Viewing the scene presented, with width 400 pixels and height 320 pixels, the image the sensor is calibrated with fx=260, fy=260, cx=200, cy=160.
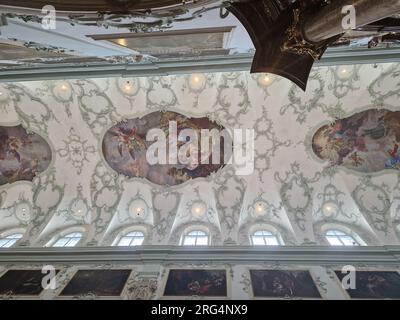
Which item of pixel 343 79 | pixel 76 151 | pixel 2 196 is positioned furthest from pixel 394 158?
pixel 2 196

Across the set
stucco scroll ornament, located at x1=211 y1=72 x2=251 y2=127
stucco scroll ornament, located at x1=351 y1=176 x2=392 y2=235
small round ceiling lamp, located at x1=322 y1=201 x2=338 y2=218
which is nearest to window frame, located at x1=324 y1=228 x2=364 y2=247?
small round ceiling lamp, located at x1=322 y1=201 x2=338 y2=218

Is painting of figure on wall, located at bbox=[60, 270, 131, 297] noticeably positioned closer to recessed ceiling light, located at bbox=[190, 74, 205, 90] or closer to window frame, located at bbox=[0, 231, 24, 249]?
window frame, located at bbox=[0, 231, 24, 249]

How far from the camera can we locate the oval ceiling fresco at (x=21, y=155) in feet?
42.9

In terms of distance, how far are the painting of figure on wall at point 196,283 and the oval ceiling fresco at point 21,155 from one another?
9373 mm

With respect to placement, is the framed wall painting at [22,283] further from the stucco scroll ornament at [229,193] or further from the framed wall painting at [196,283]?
the stucco scroll ornament at [229,193]

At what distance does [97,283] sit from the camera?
8.60 meters

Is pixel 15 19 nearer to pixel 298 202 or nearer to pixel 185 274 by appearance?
pixel 185 274

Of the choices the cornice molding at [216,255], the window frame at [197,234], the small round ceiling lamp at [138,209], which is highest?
the small round ceiling lamp at [138,209]

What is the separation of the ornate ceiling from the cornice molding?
4.76 ft

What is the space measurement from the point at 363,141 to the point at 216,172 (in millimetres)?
6981

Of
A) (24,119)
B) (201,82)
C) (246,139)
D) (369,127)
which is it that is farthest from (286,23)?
(24,119)

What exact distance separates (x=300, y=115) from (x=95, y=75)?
9.18 metres

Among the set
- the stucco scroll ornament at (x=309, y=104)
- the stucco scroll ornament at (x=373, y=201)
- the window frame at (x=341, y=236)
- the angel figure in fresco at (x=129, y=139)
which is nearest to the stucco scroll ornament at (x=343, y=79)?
the stucco scroll ornament at (x=309, y=104)

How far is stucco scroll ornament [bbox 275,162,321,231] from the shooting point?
1227 cm
